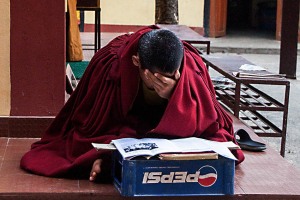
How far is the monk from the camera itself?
3418 mm

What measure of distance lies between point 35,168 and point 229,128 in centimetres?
99

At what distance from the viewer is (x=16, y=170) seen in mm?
3854

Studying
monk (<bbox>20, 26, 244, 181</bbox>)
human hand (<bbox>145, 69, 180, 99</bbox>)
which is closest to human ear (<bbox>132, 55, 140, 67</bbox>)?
monk (<bbox>20, 26, 244, 181</bbox>)

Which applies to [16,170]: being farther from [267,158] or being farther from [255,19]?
[255,19]

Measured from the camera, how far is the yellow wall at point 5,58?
14.5ft

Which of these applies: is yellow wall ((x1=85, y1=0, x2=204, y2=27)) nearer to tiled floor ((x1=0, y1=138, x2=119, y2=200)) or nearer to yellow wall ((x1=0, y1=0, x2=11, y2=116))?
yellow wall ((x1=0, y1=0, x2=11, y2=116))

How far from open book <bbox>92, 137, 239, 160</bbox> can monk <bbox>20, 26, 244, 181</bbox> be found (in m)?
0.08

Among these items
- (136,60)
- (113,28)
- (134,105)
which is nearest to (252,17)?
(113,28)

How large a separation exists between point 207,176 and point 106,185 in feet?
1.65

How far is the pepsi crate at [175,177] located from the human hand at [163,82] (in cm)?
33

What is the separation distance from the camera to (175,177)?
3.34 metres

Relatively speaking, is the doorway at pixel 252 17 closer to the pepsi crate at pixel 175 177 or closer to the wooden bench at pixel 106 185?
the wooden bench at pixel 106 185

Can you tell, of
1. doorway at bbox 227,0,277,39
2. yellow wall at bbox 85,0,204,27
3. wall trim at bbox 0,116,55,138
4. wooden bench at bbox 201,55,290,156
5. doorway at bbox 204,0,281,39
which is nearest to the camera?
wall trim at bbox 0,116,55,138

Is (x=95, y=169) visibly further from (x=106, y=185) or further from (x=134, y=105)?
(x=134, y=105)
